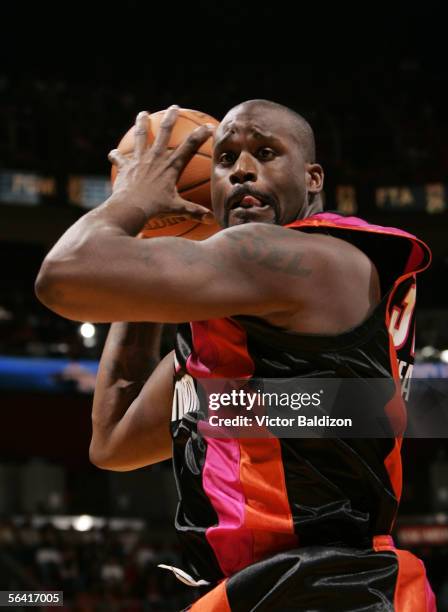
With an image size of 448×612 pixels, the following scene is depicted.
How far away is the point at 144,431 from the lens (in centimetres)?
245

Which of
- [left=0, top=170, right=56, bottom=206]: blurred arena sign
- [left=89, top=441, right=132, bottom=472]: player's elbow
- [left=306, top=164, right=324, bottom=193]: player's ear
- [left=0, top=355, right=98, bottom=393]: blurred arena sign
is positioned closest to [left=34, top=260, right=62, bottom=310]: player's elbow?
[left=306, top=164, right=324, bottom=193]: player's ear

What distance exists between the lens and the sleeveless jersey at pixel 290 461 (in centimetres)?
184

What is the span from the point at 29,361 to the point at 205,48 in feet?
25.4

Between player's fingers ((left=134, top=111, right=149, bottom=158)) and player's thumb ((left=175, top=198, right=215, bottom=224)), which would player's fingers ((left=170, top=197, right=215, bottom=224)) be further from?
player's fingers ((left=134, top=111, right=149, bottom=158))

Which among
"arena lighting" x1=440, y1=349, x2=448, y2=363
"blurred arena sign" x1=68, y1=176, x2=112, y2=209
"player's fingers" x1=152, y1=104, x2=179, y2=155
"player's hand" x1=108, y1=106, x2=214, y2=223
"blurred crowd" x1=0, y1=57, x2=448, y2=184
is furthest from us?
"blurred crowd" x1=0, y1=57, x2=448, y2=184

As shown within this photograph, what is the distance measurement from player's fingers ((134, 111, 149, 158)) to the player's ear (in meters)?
0.37

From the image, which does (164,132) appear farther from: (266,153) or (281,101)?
(281,101)

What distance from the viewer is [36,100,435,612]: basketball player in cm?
179

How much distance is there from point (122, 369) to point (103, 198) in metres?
11.4

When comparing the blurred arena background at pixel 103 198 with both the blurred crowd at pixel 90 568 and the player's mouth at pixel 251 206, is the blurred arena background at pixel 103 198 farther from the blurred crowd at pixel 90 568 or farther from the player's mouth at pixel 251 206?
the player's mouth at pixel 251 206

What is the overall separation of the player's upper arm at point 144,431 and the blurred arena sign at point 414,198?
11.5m

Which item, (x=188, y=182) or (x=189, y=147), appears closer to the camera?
(x=189, y=147)

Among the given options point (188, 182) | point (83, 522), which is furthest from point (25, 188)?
point (188, 182)

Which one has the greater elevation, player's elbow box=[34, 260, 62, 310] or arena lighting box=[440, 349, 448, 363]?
player's elbow box=[34, 260, 62, 310]
